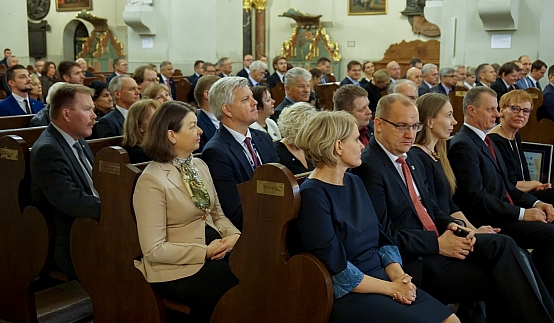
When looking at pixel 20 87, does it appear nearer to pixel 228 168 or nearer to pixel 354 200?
pixel 228 168

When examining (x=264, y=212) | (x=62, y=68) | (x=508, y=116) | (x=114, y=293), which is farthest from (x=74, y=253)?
(x=62, y=68)

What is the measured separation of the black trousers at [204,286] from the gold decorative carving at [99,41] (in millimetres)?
15597

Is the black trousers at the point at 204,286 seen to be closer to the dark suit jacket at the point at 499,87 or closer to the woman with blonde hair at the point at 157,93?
the woman with blonde hair at the point at 157,93

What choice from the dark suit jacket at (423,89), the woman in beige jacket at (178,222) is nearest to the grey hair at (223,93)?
the woman in beige jacket at (178,222)

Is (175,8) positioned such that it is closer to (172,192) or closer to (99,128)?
(99,128)

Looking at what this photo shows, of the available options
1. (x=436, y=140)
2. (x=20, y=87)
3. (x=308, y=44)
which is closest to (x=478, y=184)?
(x=436, y=140)

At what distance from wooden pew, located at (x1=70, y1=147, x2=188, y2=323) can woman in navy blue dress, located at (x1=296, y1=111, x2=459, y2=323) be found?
0.77 m

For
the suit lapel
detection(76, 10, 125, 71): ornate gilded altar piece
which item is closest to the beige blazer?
the suit lapel

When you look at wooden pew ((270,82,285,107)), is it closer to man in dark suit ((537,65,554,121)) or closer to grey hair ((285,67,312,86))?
grey hair ((285,67,312,86))

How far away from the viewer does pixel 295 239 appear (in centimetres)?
249

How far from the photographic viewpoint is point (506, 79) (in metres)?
8.60

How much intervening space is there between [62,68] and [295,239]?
6.21 meters

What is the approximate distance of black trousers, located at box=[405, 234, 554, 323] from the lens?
286 cm

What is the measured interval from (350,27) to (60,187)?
1351 centimetres
